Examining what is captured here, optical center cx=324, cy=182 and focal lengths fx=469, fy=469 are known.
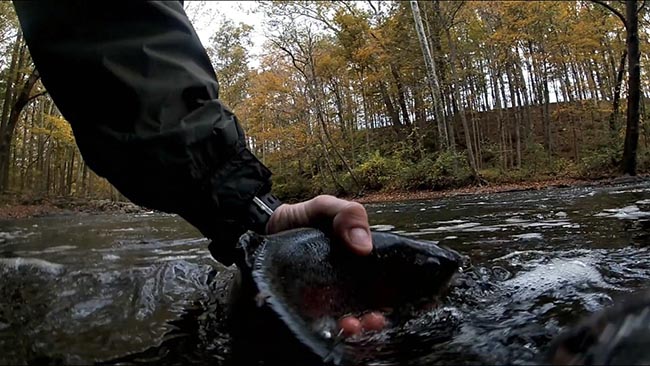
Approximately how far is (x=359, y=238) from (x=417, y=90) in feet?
69.5

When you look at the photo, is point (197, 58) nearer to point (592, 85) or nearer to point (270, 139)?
point (270, 139)

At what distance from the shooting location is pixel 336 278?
1.26 meters

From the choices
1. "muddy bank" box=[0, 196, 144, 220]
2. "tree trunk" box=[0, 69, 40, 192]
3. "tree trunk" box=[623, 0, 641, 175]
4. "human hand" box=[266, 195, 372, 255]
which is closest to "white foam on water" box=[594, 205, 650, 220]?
"human hand" box=[266, 195, 372, 255]

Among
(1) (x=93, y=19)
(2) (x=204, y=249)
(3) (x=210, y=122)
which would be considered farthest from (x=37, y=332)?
(2) (x=204, y=249)

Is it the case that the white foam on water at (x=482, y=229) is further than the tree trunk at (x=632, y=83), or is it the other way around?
the tree trunk at (x=632, y=83)

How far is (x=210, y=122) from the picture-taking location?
51.4 inches

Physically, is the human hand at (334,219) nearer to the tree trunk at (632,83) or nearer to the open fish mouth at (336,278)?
the open fish mouth at (336,278)

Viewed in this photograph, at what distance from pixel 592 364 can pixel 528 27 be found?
70.0ft

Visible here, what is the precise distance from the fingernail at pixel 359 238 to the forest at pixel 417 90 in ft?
39.5

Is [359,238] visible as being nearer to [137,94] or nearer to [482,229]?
[137,94]

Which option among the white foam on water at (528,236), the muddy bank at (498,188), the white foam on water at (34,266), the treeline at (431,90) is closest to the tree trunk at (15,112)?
the treeline at (431,90)

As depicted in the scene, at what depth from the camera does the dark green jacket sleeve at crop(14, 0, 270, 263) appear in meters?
1.18

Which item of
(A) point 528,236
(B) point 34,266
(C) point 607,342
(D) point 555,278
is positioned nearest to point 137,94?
(C) point 607,342

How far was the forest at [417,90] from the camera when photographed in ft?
52.5
